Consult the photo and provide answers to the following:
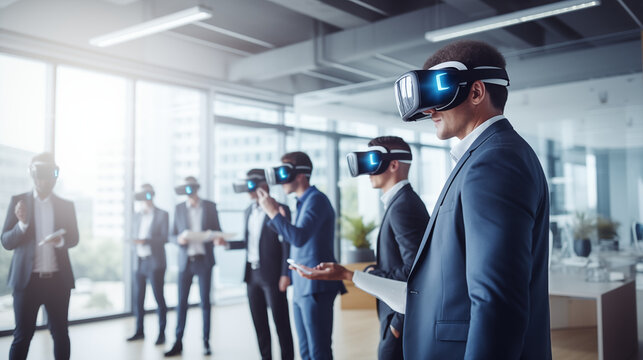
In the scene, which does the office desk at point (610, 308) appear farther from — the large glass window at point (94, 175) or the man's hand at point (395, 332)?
the large glass window at point (94, 175)

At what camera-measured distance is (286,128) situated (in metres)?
8.52

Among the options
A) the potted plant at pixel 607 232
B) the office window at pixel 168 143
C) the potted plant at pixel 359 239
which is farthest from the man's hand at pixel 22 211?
the potted plant at pixel 607 232

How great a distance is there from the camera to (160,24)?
530 centimetres

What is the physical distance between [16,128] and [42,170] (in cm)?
261

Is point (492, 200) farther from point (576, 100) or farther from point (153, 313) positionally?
point (153, 313)

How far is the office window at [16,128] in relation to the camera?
18.0 ft

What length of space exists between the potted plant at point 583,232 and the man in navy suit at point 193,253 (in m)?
3.48

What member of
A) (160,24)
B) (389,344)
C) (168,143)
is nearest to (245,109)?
(168,143)

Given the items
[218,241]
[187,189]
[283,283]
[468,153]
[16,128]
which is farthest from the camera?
[16,128]

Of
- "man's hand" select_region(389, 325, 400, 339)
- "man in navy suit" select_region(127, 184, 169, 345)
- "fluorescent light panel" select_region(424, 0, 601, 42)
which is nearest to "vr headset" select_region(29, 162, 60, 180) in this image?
"man in navy suit" select_region(127, 184, 169, 345)

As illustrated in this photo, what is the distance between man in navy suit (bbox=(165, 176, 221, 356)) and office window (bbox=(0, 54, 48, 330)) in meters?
1.76

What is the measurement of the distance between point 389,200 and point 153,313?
529cm

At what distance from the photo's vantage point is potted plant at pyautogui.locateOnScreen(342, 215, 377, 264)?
23.1 feet

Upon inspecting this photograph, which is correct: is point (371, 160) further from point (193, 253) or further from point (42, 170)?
point (193, 253)
